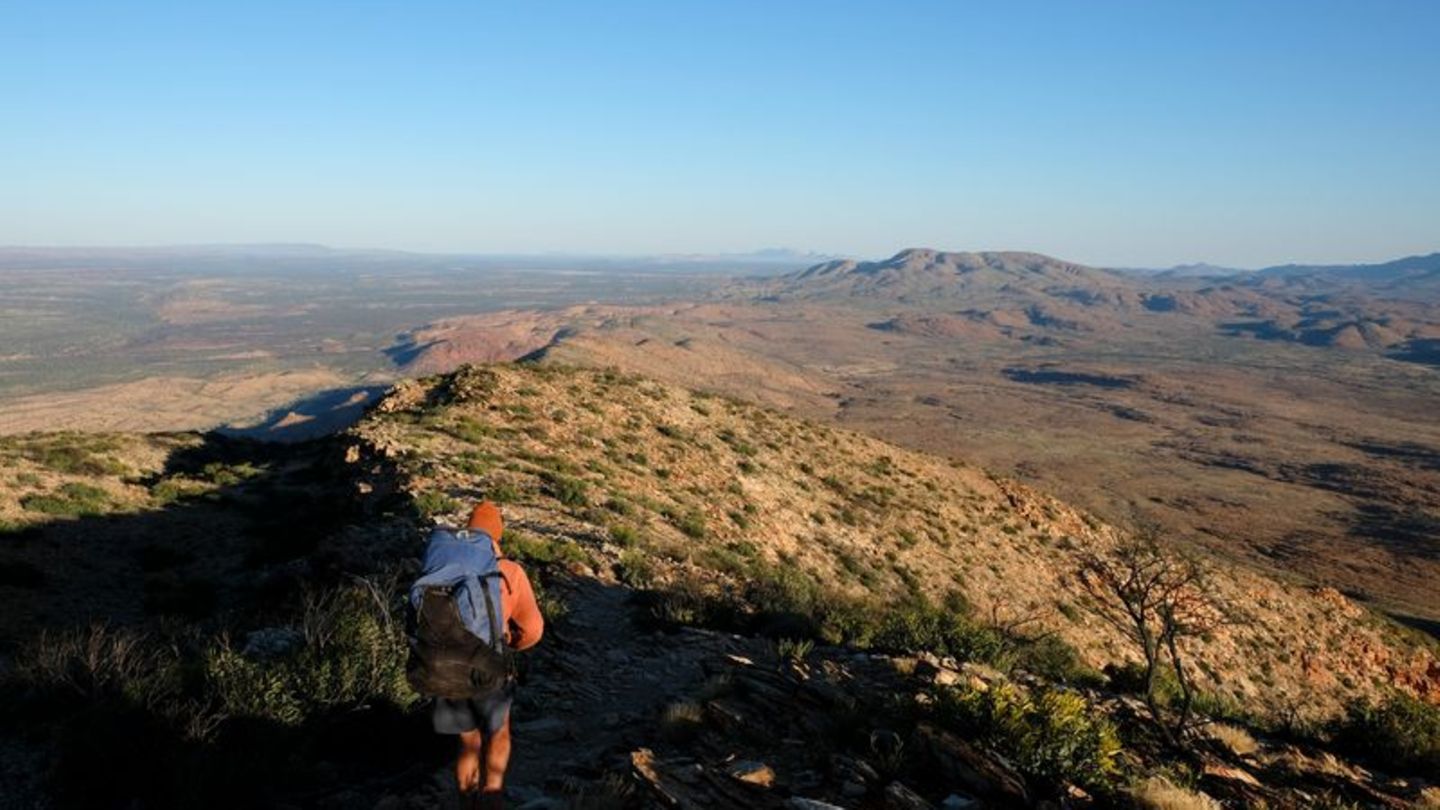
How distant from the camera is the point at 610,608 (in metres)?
13.3

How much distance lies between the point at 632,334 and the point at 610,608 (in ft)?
544

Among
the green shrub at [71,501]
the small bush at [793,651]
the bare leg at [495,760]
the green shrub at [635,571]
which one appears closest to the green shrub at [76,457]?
the green shrub at [71,501]

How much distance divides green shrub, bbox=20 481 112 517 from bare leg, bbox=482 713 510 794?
18.7 metres

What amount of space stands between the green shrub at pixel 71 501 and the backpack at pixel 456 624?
18657 mm

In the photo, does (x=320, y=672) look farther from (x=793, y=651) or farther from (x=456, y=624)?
(x=793, y=651)

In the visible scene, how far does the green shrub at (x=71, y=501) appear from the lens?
19031mm

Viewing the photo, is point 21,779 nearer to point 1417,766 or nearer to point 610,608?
point 610,608

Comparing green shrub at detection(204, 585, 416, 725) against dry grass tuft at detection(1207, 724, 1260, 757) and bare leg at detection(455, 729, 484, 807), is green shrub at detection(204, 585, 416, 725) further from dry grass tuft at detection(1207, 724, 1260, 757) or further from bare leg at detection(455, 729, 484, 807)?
dry grass tuft at detection(1207, 724, 1260, 757)

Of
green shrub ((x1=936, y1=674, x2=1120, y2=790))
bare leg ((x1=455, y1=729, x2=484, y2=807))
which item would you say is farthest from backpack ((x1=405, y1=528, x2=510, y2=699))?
green shrub ((x1=936, y1=674, x2=1120, y2=790))

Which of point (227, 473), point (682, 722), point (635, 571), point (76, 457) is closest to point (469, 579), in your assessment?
point (682, 722)

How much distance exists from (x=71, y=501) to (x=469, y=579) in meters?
20.0

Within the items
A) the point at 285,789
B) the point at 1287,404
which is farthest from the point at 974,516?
the point at 1287,404

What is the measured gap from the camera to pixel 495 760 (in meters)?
6.03

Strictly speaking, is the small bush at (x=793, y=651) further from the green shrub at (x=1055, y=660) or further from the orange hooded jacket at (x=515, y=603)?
the green shrub at (x=1055, y=660)
